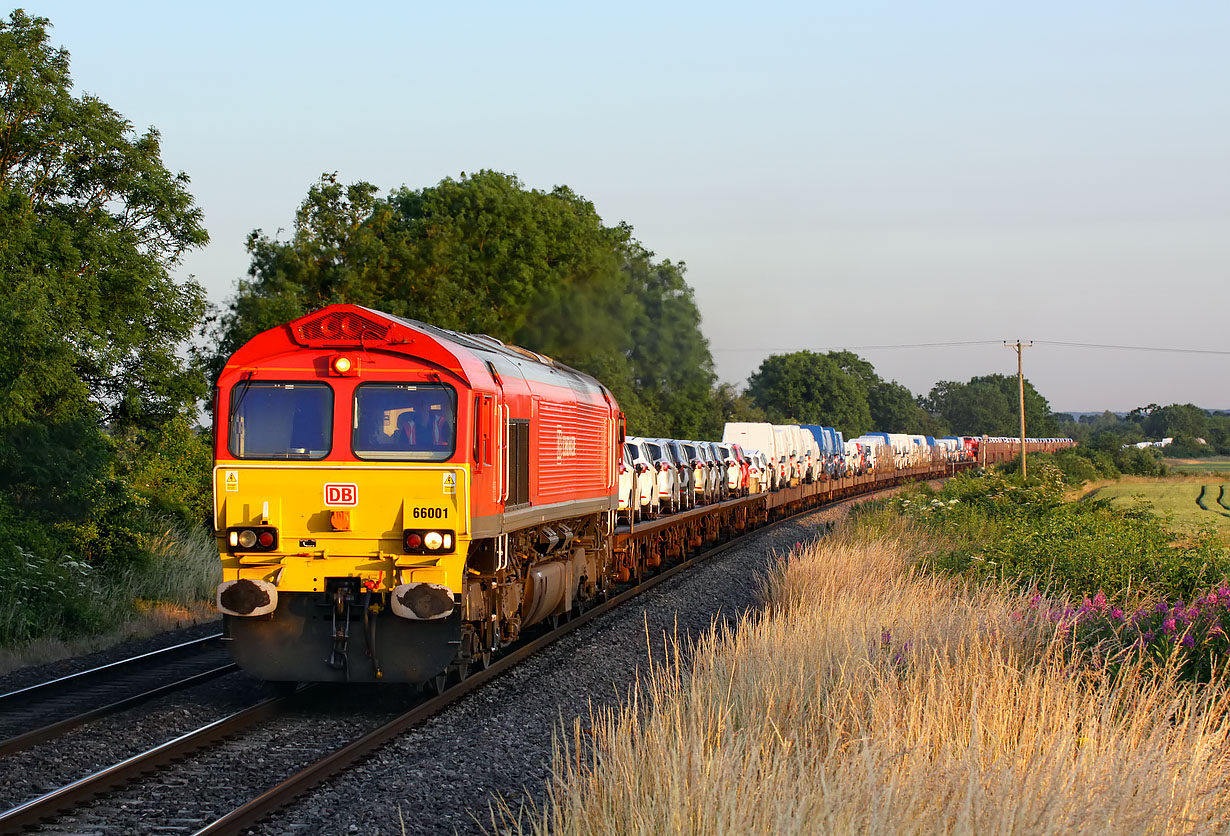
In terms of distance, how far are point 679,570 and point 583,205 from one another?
38.6 meters

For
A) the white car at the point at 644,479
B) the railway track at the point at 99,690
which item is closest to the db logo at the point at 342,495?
the railway track at the point at 99,690

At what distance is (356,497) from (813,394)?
10772cm

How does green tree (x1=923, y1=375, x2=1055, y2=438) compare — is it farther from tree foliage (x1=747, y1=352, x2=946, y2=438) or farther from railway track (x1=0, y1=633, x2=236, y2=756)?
railway track (x1=0, y1=633, x2=236, y2=756)

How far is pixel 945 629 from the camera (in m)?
9.56

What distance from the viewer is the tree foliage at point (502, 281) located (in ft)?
120

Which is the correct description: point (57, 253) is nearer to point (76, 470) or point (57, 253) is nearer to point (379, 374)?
point (76, 470)

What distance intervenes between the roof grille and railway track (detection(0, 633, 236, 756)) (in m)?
3.42

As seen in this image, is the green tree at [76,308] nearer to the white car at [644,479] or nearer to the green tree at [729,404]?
the white car at [644,479]

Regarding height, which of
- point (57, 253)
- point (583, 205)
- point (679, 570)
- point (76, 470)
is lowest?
point (679, 570)

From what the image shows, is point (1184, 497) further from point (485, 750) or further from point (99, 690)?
point (99, 690)

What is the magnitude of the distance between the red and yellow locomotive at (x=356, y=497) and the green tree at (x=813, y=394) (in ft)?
341

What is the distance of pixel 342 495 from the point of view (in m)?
10.1

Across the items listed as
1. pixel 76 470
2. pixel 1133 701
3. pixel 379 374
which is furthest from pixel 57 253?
pixel 1133 701

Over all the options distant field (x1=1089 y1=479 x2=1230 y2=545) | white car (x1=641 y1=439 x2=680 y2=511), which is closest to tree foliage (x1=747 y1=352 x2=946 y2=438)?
distant field (x1=1089 y1=479 x2=1230 y2=545)
